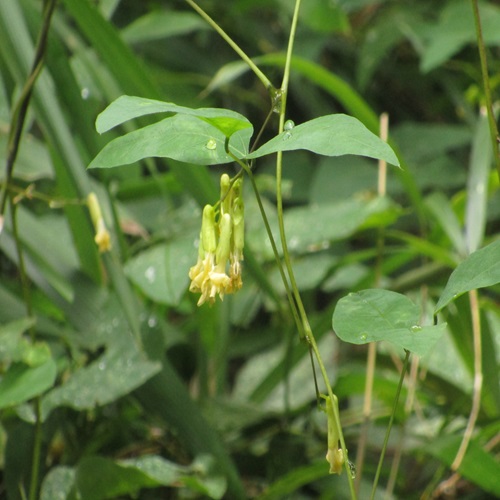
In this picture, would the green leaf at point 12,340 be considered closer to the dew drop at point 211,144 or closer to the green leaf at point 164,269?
the green leaf at point 164,269

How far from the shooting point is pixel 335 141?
365 millimetres

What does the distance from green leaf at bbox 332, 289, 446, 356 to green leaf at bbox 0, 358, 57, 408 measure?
29 cm

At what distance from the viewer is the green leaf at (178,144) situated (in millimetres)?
400

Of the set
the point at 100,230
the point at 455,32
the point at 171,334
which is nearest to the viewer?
the point at 100,230

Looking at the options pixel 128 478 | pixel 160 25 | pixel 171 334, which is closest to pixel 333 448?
pixel 128 478

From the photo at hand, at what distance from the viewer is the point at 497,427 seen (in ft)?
2.45

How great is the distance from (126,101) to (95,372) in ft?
1.29

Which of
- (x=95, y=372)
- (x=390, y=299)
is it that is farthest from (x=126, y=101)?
(x=95, y=372)

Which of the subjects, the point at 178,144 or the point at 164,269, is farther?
the point at 164,269

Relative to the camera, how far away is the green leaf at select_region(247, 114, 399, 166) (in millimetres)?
355

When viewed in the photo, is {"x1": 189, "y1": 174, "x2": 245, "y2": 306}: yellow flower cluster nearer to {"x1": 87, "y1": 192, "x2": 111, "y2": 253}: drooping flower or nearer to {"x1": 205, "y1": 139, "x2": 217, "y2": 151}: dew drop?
{"x1": 205, "y1": 139, "x2": 217, "y2": 151}: dew drop

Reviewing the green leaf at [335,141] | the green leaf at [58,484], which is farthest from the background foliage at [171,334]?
the green leaf at [335,141]

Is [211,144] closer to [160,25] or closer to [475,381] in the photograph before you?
[475,381]

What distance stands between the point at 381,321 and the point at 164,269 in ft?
1.31
